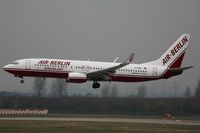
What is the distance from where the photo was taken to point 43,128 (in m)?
47.9

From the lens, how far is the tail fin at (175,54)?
220ft

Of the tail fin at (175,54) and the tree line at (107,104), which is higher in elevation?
the tail fin at (175,54)

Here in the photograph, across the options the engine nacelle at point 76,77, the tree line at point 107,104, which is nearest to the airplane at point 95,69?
the engine nacelle at point 76,77

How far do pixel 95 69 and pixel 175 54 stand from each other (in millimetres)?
13629

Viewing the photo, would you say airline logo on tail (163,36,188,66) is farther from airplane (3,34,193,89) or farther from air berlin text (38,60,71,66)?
air berlin text (38,60,71,66)

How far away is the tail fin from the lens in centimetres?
6719

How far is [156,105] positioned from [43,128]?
33.9 m

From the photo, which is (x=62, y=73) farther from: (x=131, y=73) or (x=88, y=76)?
(x=131, y=73)

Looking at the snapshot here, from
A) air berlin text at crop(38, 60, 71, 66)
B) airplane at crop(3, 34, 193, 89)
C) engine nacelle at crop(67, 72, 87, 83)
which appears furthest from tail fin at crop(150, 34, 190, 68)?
air berlin text at crop(38, 60, 71, 66)

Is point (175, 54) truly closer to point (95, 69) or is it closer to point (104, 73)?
point (104, 73)

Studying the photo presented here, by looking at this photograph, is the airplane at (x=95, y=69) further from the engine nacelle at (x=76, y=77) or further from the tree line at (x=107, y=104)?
the tree line at (x=107, y=104)

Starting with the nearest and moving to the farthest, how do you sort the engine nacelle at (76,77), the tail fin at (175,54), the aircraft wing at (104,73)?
the aircraft wing at (104,73)
the engine nacelle at (76,77)
the tail fin at (175,54)

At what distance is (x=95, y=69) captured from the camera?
63.1 meters

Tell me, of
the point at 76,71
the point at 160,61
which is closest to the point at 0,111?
the point at 76,71
